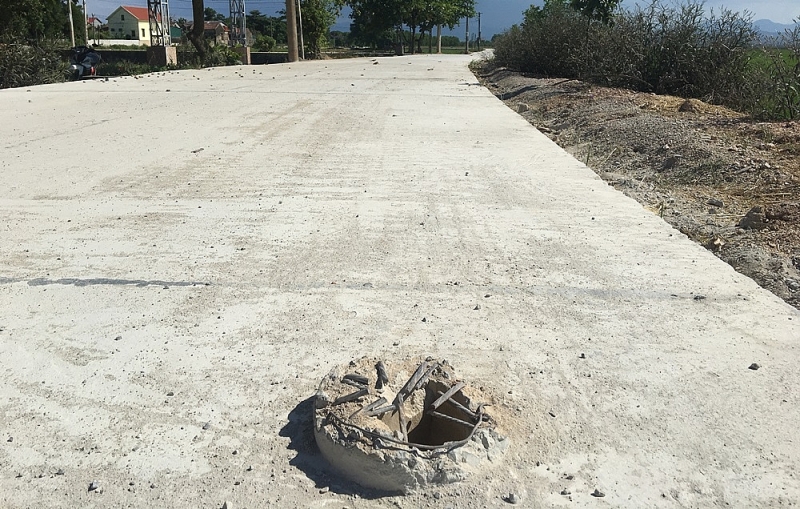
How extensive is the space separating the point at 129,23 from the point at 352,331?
12821 cm

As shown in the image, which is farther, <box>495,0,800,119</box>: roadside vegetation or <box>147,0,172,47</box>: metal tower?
<box>147,0,172,47</box>: metal tower

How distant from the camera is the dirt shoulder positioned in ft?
18.5

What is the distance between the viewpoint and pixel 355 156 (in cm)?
888

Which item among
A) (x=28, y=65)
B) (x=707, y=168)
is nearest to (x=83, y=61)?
(x=28, y=65)

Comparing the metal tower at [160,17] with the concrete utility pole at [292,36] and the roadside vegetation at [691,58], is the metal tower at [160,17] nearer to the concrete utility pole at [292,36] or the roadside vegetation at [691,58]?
the concrete utility pole at [292,36]

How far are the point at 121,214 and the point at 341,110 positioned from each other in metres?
8.10

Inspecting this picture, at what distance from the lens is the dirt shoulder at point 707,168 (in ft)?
18.5

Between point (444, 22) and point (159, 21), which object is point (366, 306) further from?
point (444, 22)

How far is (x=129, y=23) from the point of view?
11775 centimetres

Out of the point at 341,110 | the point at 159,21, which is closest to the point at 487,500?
the point at 341,110

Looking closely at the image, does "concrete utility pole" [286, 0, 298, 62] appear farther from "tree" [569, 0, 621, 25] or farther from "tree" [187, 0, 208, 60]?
"tree" [569, 0, 621, 25]

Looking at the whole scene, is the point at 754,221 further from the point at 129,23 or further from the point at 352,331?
the point at 129,23

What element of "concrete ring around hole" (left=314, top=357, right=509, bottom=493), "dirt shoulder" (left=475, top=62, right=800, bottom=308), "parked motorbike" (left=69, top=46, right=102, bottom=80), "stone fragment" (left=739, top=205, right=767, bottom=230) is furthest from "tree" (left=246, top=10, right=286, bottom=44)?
"concrete ring around hole" (left=314, top=357, right=509, bottom=493)

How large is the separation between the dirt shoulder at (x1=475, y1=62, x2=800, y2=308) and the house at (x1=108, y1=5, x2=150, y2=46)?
113931mm
